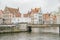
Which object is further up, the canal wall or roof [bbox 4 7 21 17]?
roof [bbox 4 7 21 17]

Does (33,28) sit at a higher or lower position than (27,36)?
higher

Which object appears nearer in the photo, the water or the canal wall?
the water

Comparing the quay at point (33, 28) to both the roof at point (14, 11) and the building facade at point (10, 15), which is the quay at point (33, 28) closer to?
the building facade at point (10, 15)

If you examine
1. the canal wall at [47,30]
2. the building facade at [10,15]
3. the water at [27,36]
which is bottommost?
the water at [27,36]

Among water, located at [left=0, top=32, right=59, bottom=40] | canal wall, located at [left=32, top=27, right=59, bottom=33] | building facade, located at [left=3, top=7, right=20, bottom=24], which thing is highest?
building facade, located at [left=3, top=7, right=20, bottom=24]

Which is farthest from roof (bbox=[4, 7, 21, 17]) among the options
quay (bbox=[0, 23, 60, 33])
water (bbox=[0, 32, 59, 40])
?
water (bbox=[0, 32, 59, 40])

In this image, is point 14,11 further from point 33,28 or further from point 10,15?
point 33,28

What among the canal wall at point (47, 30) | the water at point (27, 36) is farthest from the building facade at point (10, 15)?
the canal wall at point (47, 30)

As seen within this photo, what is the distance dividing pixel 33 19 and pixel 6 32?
0.74m

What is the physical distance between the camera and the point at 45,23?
5395 millimetres

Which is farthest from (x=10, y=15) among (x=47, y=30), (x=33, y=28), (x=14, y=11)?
(x=47, y=30)

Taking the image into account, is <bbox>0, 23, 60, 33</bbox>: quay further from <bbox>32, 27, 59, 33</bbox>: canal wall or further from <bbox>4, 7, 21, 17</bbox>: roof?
<bbox>4, 7, 21, 17</bbox>: roof

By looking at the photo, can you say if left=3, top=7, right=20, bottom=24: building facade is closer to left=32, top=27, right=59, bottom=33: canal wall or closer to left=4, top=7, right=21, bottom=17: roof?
left=4, top=7, right=21, bottom=17: roof

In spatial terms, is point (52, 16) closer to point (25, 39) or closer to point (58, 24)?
point (58, 24)
